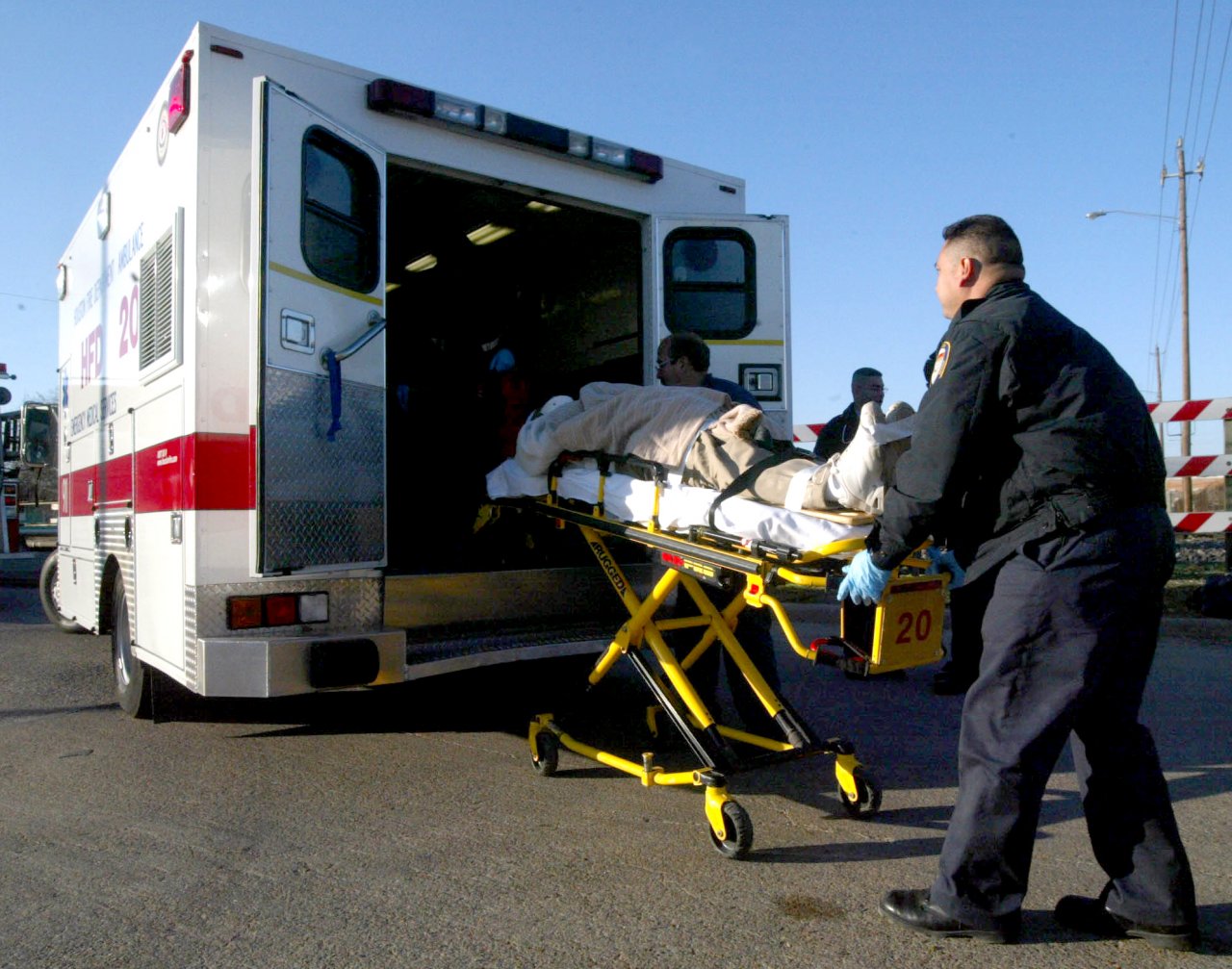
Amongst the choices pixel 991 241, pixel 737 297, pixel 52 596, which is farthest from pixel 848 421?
pixel 52 596

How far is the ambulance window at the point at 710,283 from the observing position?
599cm

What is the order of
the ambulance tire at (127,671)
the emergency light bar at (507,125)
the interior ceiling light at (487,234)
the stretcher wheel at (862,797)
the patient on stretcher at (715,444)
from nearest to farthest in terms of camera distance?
the patient on stretcher at (715,444), the stretcher wheel at (862,797), the emergency light bar at (507,125), the ambulance tire at (127,671), the interior ceiling light at (487,234)

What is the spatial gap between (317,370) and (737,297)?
2.76m

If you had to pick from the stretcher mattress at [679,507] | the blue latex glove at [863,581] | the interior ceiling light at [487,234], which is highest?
the interior ceiling light at [487,234]

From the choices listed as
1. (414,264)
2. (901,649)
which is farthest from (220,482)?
(414,264)

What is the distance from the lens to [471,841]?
12.0ft

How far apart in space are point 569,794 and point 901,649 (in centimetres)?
162

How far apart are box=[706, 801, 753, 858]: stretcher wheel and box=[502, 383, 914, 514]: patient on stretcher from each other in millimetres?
1008

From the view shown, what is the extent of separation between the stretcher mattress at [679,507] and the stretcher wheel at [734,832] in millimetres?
884

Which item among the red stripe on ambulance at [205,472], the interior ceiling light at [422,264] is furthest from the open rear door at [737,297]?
the interior ceiling light at [422,264]

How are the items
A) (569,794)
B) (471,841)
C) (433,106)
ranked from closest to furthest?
(471,841), (569,794), (433,106)

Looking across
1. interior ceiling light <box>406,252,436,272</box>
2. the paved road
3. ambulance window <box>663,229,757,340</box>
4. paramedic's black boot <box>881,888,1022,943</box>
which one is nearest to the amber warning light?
ambulance window <box>663,229,757,340</box>

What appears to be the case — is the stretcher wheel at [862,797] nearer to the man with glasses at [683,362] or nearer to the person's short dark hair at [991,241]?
the man with glasses at [683,362]

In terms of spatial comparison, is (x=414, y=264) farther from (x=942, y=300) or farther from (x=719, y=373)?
(x=942, y=300)
